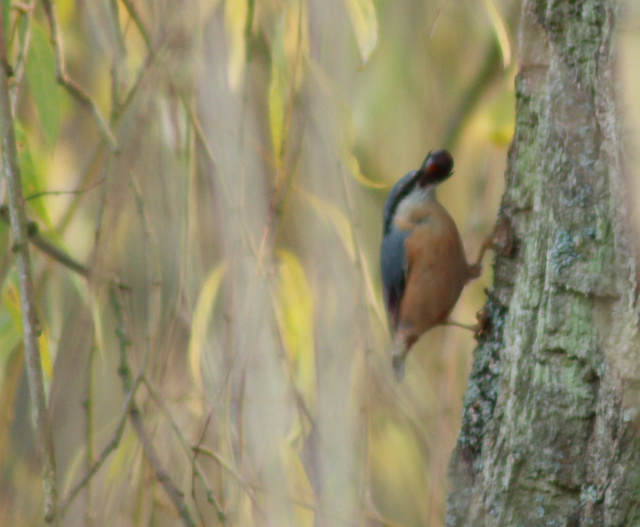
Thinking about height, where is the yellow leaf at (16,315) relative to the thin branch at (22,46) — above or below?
below

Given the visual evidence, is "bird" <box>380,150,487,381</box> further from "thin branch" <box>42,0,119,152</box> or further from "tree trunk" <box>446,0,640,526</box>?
"thin branch" <box>42,0,119,152</box>

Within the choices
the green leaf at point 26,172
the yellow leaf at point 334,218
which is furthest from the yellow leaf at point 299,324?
the green leaf at point 26,172

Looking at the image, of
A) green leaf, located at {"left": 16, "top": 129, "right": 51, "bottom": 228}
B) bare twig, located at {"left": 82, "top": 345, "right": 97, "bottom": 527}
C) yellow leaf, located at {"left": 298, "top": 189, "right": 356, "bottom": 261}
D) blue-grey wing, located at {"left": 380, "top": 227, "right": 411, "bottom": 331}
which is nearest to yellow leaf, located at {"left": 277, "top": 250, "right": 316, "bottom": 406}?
yellow leaf, located at {"left": 298, "top": 189, "right": 356, "bottom": 261}

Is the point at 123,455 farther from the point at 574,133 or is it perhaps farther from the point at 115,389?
the point at 115,389

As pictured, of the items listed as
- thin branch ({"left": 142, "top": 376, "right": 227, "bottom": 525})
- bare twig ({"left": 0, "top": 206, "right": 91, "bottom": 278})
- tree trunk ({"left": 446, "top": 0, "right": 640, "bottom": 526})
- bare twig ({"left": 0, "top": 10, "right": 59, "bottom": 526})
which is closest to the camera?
tree trunk ({"left": 446, "top": 0, "right": 640, "bottom": 526})

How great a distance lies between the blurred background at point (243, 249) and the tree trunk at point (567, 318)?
12 cm

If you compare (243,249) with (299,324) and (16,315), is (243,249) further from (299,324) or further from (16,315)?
(16,315)

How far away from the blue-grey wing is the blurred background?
51 millimetres

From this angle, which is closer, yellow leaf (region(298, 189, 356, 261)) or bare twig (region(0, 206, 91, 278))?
bare twig (region(0, 206, 91, 278))

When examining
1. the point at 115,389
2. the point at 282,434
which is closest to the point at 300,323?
the point at 282,434

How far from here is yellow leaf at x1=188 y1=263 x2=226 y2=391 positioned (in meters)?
1.28

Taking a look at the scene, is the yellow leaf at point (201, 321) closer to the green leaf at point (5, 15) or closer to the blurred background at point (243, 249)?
the blurred background at point (243, 249)

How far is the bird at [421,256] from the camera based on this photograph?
151cm

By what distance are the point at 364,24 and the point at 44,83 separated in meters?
0.51
